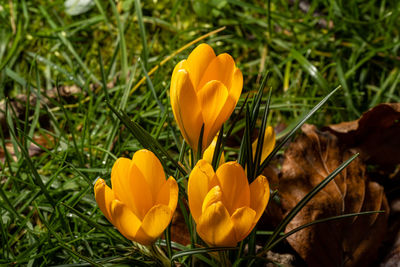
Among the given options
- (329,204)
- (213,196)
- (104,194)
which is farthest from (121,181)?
(329,204)

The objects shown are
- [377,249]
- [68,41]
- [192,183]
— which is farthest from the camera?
[68,41]

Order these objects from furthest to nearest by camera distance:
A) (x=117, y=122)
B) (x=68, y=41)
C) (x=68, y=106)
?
(x=68, y=41), (x=68, y=106), (x=117, y=122)

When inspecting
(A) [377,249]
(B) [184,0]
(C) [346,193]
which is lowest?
(A) [377,249]

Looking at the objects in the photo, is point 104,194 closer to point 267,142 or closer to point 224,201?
point 224,201

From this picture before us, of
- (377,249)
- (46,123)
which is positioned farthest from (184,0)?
(377,249)

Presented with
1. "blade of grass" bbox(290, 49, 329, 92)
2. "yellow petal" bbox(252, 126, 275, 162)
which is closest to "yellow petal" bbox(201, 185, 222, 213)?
"yellow petal" bbox(252, 126, 275, 162)

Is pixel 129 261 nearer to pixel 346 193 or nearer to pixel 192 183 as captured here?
pixel 192 183

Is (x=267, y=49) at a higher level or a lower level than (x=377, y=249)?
higher
